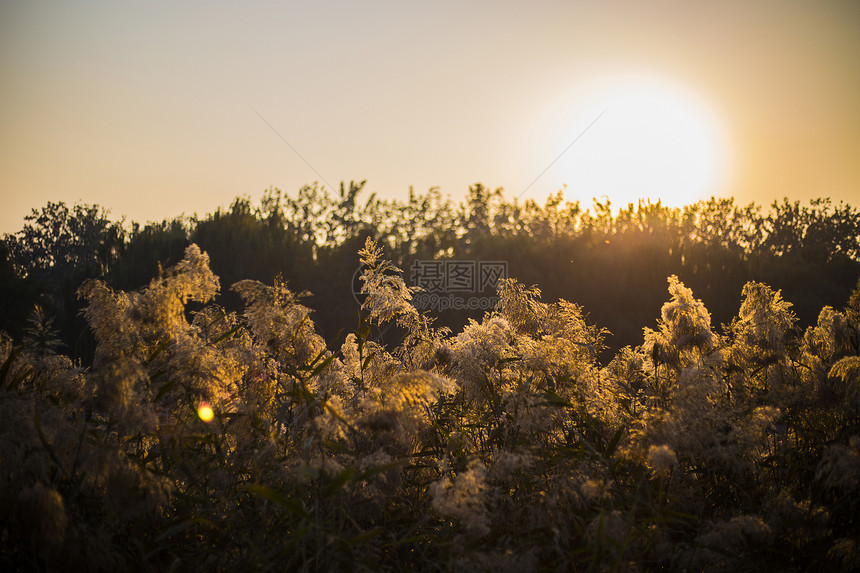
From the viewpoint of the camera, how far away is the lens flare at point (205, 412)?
9.37ft

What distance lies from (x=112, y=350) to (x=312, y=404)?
1053 millimetres

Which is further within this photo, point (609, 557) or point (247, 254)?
point (247, 254)

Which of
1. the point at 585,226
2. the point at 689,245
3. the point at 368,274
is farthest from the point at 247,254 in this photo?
the point at 368,274

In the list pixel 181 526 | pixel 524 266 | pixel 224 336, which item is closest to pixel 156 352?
pixel 224 336

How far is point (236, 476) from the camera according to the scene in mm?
2936

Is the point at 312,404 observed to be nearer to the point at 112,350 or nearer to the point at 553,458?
the point at 112,350

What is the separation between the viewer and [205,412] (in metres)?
2.88

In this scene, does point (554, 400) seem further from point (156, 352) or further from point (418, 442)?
point (156, 352)

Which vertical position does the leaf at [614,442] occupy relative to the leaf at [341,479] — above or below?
above

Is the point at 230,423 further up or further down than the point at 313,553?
further up
